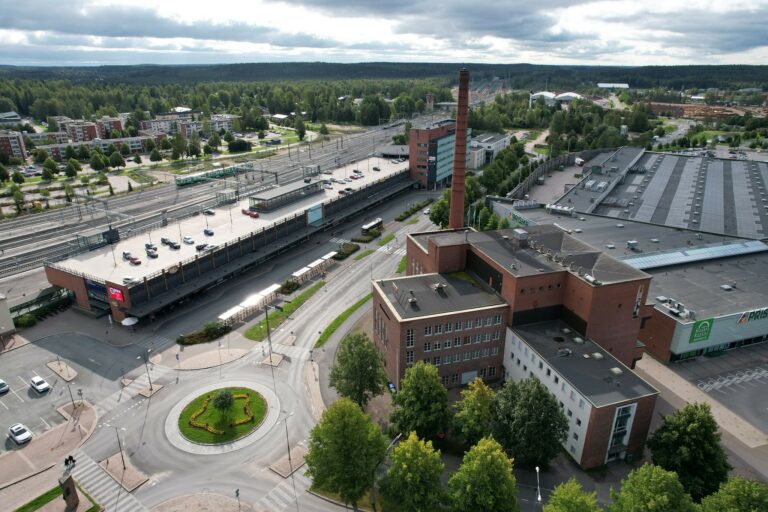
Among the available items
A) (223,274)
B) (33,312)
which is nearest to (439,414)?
(223,274)

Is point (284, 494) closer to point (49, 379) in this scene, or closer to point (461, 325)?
point (461, 325)

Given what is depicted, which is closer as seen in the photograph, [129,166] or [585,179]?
[585,179]

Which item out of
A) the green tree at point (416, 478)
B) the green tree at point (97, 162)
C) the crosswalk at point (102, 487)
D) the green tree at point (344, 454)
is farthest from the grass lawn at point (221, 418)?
the green tree at point (97, 162)

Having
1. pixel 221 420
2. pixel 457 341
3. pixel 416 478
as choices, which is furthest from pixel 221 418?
pixel 457 341

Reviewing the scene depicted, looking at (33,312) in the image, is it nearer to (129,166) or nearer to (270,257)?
(270,257)

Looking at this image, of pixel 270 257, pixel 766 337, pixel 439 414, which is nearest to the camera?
pixel 439 414
